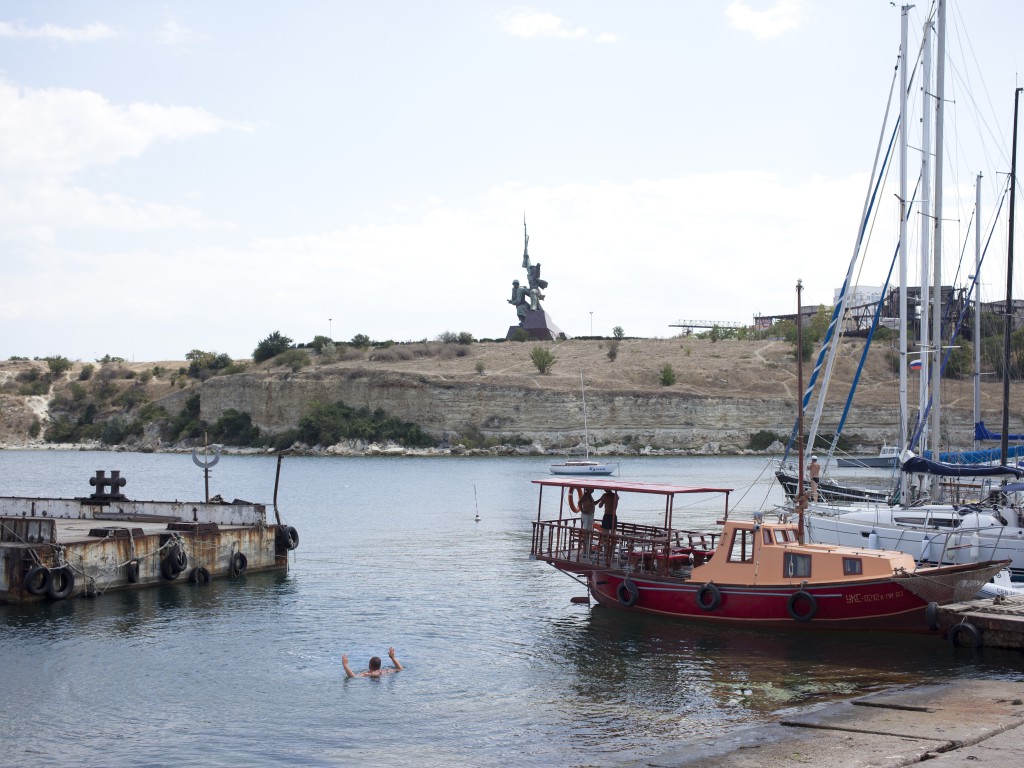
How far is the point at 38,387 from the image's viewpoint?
147 meters

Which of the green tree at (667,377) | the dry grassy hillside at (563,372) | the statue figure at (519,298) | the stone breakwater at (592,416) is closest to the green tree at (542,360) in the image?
the dry grassy hillside at (563,372)

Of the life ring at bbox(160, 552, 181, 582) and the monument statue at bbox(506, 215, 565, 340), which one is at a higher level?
the monument statue at bbox(506, 215, 565, 340)

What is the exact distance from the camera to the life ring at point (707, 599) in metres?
24.5

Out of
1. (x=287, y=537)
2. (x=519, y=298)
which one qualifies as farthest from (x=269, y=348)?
(x=287, y=537)

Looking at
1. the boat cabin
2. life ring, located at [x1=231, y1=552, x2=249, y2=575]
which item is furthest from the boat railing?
life ring, located at [x1=231, y1=552, x2=249, y2=575]

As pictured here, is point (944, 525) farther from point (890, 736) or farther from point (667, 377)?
point (667, 377)

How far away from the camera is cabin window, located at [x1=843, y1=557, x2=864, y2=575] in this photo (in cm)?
2338

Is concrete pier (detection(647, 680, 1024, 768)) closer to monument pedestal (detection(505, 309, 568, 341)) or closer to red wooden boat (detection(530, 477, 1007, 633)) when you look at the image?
red wooden boat (detection(530, 477, 1007, 633))

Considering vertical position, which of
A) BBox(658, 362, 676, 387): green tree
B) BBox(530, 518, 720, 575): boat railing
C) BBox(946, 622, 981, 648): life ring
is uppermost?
BBox(658, 362, 676, 387): green tree

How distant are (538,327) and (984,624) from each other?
123 meters

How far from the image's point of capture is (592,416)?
114m

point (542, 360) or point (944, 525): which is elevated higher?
point (542, 360)

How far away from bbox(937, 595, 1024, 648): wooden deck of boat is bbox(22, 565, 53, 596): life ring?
21213 mm

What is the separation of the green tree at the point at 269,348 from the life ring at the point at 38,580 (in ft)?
372
